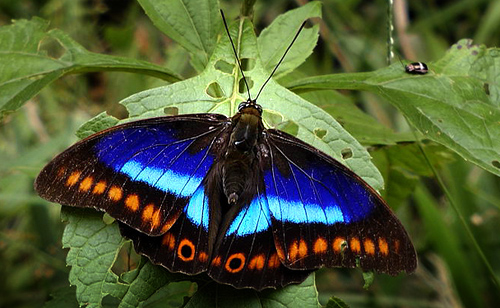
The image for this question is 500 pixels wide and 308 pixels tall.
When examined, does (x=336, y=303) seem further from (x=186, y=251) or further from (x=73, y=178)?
(x=73, y=178)

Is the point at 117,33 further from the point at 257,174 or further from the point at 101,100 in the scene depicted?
the point at 257,174

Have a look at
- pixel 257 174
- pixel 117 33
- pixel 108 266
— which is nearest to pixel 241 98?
pixel 257 174

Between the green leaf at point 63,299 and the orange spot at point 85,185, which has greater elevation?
the orange spot at point 85,185

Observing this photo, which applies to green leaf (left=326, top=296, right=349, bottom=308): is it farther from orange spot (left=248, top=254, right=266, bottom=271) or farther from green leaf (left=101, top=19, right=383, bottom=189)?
green leaf (left=101, top=19, right=383, bottom=189)

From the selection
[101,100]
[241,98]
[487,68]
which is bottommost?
[241,98]

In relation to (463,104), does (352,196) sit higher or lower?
lower

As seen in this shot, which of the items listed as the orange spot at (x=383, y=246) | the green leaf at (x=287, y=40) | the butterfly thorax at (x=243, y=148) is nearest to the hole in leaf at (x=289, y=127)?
the butterfly thorax at (x=243, y=148)

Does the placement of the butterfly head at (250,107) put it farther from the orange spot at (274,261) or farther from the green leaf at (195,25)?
the orange spot at (274,261)
